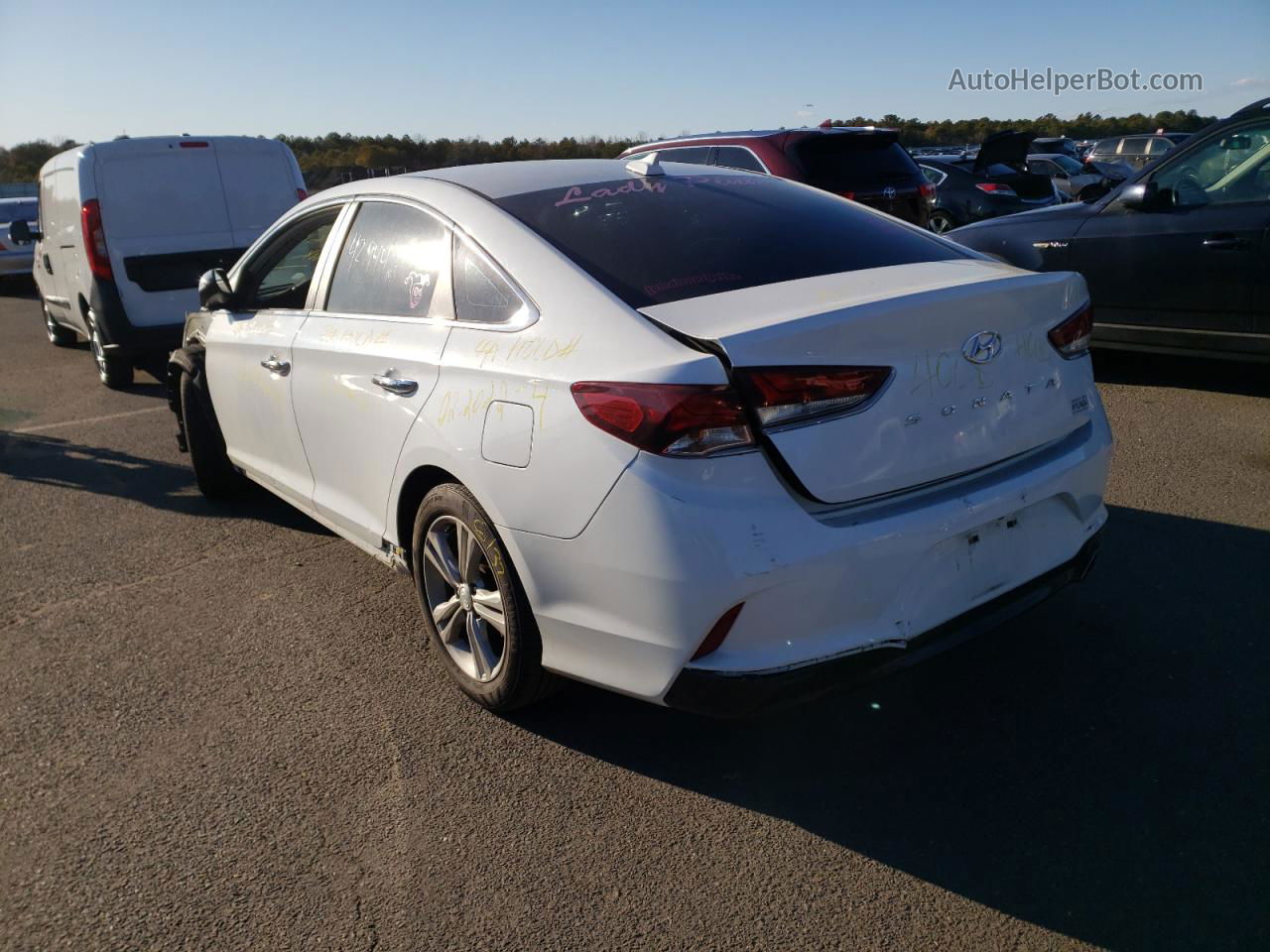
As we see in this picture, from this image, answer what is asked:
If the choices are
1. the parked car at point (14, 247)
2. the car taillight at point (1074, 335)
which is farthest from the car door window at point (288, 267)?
the parked car at point (14, 247)

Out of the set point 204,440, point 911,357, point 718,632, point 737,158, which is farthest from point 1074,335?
point 737,158

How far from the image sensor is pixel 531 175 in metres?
3.75

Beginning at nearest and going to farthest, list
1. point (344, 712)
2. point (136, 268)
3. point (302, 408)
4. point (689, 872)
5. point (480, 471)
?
point (689, 872), point (480, 471), point (344, 712), point (302, 408), point (136, 268)

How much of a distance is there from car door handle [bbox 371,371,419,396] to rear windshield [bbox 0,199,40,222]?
18492mm

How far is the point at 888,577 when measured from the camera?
261 centimetres

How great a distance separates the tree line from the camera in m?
37.2

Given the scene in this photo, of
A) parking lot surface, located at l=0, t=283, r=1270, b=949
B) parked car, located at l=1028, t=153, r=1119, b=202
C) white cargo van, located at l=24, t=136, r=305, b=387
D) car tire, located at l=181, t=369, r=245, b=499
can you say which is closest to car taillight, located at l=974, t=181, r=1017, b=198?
parked car, located at l=1028, t=153, r=1119, b=202

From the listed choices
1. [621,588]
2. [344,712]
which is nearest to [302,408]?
[344,712]

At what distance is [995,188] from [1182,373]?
7.76 metres

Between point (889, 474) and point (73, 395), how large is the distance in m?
8.59

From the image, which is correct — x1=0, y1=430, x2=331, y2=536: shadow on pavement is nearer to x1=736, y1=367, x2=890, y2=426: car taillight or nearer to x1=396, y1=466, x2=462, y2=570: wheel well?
x1=396, y1=466, x2=462, y2=570: wheel well

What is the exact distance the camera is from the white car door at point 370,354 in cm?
342

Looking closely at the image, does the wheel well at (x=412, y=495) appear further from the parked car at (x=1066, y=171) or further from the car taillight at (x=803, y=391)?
the parked car at (x=1066, y=171)

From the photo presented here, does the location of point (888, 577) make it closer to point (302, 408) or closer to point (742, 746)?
point (742, 746)
